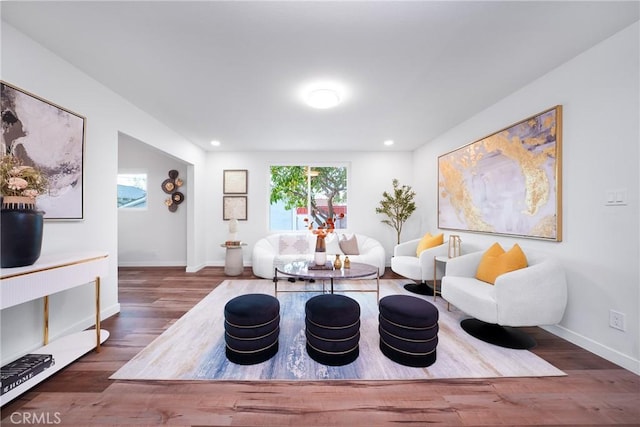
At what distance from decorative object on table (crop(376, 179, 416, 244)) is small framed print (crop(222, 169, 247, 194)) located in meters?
2.96

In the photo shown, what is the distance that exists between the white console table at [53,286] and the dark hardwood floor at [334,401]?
8 centimetres

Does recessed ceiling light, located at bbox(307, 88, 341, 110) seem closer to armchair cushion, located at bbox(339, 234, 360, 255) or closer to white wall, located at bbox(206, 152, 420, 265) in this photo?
white wall, located at bbox(206, 152, 420, 265)

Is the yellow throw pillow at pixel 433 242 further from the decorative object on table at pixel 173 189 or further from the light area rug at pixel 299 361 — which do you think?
the decorative object on table at pixel 173 189

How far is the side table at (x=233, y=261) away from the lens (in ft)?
14.7

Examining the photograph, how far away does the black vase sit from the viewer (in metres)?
1.50

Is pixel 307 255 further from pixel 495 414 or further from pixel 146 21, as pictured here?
pixel 146 21

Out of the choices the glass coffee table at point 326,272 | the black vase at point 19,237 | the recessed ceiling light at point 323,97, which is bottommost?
the glass coffee table at point 326,272

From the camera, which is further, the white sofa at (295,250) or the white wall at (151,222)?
the white wall at (151,222)

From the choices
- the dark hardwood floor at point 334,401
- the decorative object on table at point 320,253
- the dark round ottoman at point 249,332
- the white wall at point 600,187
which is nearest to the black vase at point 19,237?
the dark hardwood floor at point 334,401

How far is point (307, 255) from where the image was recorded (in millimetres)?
4559

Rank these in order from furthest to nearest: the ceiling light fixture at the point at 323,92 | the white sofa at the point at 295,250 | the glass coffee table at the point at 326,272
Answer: the white sofa at the point at 295,250 < the glass coffee table at the point at 326,272 < the ceiling light fixture at the point at 323,92

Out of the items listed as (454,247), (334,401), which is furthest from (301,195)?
(334,401)

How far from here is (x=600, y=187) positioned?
1.94 m

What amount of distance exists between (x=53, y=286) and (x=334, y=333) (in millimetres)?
2033
